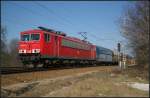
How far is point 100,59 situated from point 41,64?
25190 millimetres

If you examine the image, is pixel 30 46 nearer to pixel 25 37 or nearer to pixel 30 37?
pixel 30 37

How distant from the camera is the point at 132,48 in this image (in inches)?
858

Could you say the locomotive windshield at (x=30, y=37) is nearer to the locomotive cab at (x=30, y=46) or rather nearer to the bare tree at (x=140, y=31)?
the locomotive cab at (x=30, y=46)

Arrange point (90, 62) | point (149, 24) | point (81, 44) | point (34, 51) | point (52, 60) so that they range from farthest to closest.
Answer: point (90, 62) → point (81, 44) → point (52, 60) → point (34, 51) → point (149, 24)

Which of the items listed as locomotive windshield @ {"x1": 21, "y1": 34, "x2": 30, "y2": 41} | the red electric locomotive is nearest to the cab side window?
the red electric locomotive

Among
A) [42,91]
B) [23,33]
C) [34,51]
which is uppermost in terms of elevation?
[23,33]

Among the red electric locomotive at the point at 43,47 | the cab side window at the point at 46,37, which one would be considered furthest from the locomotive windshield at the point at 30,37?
the cab side window at the point at 46,37

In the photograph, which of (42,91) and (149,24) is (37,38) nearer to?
(149,24)

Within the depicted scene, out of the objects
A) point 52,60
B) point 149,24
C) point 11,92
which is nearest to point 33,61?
point 52,60

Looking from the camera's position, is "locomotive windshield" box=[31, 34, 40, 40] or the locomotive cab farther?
"locomotive windshield" box=[31, 34, 40, 40]

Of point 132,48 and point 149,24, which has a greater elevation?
point 149,24

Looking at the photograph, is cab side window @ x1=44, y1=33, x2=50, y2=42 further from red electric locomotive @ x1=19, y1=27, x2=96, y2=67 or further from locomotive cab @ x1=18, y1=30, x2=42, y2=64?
locomotive cab @ x1=18, y1=30, x2=42, y2=64

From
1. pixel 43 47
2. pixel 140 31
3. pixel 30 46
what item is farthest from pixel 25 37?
pixel 140 31

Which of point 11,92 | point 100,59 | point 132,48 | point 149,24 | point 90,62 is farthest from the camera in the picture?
point 100,59
